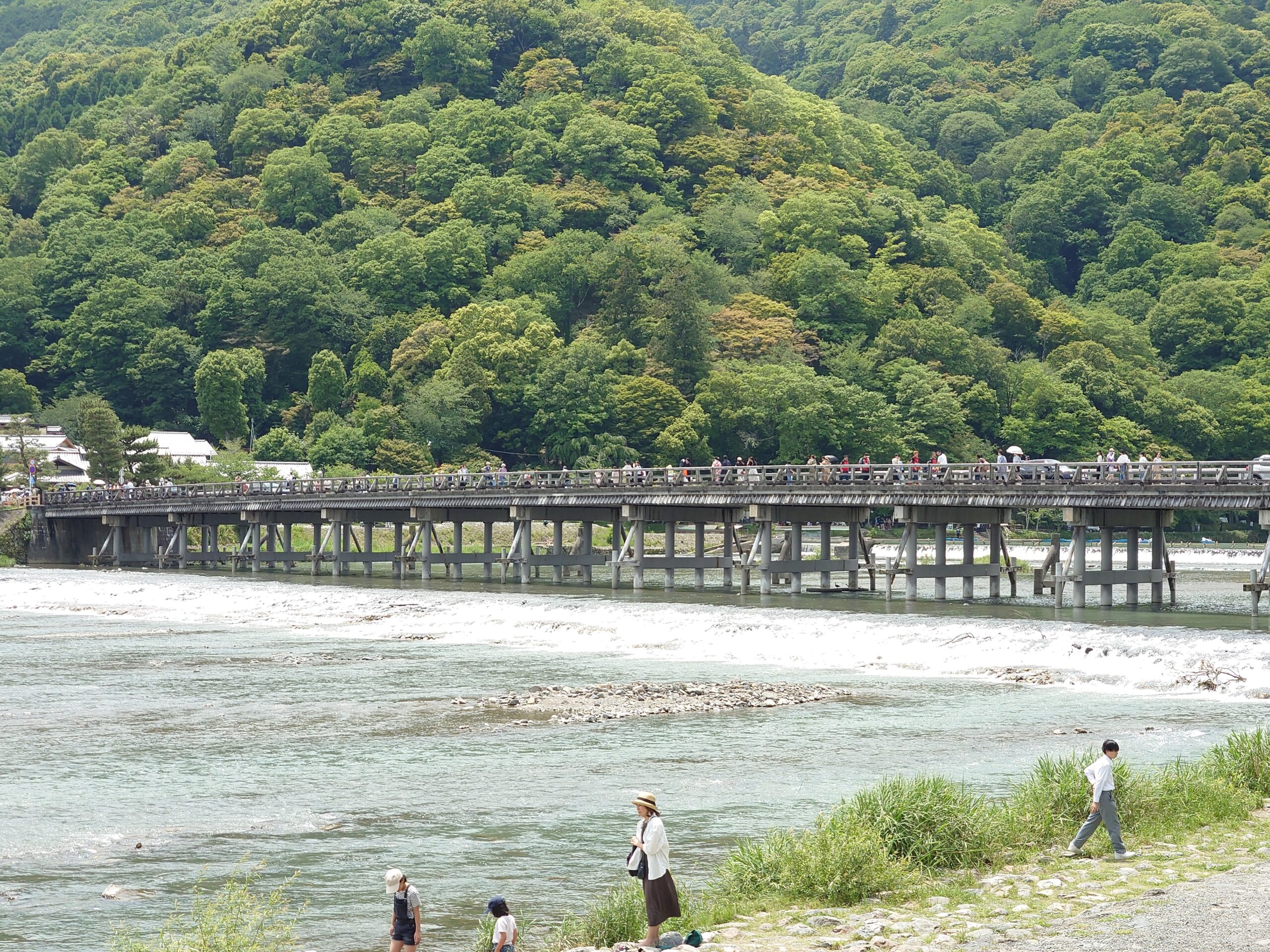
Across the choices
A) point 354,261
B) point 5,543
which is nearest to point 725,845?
point 5,543

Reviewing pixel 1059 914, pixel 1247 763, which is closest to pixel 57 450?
pixel 1247 763

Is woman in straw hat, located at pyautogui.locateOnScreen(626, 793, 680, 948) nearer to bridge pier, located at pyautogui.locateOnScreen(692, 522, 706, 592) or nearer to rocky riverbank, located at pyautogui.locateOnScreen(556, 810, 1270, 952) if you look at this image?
rocky riverbank, located at pyautogui.locateOnScreen(556, 810, 1270, 952)

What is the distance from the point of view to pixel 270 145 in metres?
167

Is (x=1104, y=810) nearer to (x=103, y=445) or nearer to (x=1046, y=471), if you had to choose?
(x=1046, y=471)

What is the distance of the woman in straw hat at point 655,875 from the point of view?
47.0ft

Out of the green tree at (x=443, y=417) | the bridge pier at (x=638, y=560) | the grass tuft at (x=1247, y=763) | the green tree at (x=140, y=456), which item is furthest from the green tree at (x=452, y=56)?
the grass tuft at (x=1247, y=763)

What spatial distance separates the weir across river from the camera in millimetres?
45719

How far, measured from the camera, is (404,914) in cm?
1404

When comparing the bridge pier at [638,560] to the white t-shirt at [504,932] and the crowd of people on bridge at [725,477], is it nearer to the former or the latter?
the crowd of people on bridge at [725,477]

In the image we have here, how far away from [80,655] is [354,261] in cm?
10137

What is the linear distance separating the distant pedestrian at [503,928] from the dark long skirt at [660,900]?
135cm

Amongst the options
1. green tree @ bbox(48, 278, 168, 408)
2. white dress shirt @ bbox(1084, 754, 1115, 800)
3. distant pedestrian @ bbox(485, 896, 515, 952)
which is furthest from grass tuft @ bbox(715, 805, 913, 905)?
green tree @ bbox(48, 278, 168, 408)

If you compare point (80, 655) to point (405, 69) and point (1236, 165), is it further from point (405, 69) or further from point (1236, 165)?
point (405, 69)

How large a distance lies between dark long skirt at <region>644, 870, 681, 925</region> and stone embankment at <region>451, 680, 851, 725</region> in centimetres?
1376
